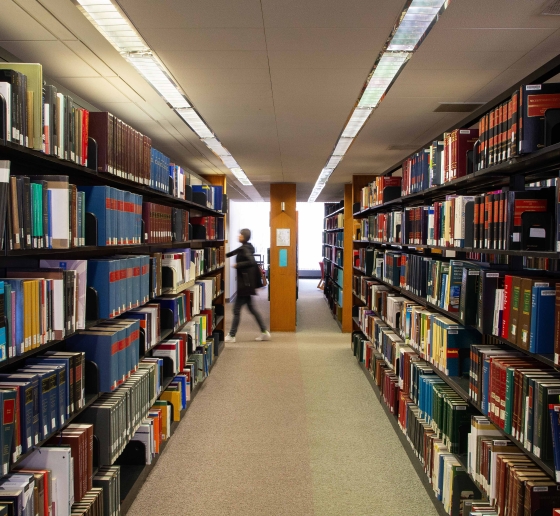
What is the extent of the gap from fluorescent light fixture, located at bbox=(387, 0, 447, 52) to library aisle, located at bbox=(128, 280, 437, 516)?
8.61ft

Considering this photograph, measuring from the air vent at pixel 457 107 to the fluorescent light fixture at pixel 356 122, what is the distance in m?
0.53

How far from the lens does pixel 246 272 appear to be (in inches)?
290

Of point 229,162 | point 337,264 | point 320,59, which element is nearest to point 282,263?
point 337,264

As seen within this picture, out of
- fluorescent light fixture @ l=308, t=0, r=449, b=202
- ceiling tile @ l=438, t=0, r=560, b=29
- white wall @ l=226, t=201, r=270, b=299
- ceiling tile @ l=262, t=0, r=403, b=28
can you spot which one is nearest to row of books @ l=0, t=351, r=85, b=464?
ceiling tile @ l=262, t=0, r=403, b=28

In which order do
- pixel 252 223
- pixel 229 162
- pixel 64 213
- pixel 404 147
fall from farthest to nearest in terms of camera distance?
pixel 252 223 < pixel 229 162 < pixel 404 147 < pixel 64 213

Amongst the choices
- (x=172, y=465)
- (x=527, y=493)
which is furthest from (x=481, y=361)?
(x=172, y=465)

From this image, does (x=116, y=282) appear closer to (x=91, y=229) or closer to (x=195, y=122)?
(x=91, y=229)

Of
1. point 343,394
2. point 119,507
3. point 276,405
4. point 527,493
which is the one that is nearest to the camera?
point 527,493

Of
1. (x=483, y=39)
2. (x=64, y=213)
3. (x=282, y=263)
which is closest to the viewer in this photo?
(x=64, y=213)

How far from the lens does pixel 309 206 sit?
18.6 m

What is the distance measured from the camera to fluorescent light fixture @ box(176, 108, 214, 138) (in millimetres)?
3967

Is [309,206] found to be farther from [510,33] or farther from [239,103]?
[510,33]

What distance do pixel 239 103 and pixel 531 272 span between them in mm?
2359

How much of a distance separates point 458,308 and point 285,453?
1.78 meters
